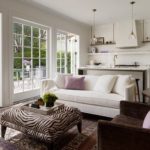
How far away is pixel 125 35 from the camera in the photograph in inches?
264

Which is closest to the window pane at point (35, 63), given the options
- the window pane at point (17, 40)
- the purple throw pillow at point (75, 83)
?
the window pane at point (17, 40)

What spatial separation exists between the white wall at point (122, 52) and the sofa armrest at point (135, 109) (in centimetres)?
491

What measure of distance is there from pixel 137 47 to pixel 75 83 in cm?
402

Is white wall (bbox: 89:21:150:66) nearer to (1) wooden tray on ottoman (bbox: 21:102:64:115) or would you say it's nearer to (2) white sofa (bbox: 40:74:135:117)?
(2) white sofa (bbox: 40:74:135:117)

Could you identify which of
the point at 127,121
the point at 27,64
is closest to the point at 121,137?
the point at 127,121

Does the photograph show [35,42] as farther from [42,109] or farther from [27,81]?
[42,109]

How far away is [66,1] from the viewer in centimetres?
451

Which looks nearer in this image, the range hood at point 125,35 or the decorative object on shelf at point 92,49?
the range hood at point 125,35

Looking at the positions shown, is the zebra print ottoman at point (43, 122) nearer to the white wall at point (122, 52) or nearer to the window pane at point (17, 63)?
the window pane at point (17, 63)

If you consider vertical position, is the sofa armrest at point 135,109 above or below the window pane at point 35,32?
below

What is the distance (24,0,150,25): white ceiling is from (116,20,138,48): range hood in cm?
41

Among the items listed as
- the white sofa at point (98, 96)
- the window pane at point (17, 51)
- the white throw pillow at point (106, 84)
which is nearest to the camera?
the white sofa at point (98, 96)

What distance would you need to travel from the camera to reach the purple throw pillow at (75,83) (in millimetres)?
3911

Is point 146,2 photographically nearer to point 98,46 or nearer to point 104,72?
point 104,72
